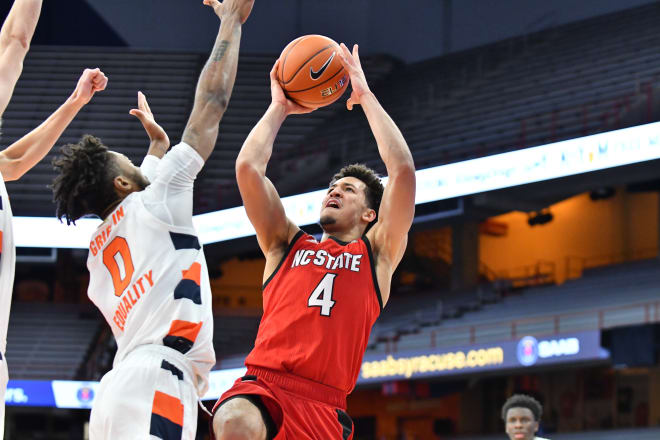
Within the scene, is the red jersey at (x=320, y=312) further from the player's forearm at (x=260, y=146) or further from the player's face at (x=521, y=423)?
the player's face at (x=521, y=423)

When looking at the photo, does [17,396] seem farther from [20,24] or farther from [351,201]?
[20,24]

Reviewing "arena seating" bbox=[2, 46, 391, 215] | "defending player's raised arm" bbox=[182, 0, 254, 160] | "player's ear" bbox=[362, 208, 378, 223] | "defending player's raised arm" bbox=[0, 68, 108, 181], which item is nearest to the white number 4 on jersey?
"player's ear" bbox=[362, 208, 378, 223]

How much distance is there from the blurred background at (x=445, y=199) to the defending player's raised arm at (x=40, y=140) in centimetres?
1247

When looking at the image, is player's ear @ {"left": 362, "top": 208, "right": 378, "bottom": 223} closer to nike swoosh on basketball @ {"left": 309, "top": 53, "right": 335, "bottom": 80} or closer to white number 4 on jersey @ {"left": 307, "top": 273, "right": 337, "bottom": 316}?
white number 4 on jersey @ {"left": 307, "top": 273, "right": 337, "bottom": 316}

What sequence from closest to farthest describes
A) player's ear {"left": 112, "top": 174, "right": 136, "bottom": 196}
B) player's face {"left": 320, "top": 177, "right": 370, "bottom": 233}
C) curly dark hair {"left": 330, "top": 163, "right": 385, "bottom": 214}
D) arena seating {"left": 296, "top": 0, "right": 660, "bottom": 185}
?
player's ear {"left": 112, "top": 174, "right": 136, "bottom": 196} → player's face {"left": 320, "top": 177, "right": 370, "bottom": 233} → curly dark hair {"left": 330, "top": 163, "right": 385, "bottom": 214} → arena seating {"left": 296, "top": 0, "right": 660, "bottom": 185}

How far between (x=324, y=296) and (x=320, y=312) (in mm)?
74

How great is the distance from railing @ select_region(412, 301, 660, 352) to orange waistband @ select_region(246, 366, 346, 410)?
39.2ft

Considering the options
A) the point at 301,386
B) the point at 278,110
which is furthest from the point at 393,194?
the point at 301,386

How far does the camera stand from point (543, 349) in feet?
51.0

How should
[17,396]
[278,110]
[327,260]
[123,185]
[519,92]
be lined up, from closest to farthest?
[123,185]
[327,260]
[278,110]
[17,396]
[519,92]

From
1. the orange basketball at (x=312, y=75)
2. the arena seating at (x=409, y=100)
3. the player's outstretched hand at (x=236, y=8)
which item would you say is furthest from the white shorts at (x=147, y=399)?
the arena seating at (x=409, y=100)

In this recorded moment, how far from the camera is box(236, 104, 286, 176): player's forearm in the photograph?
416 centimetres

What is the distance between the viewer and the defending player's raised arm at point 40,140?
3873mm

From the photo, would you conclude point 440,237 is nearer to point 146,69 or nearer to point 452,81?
point 452,81
